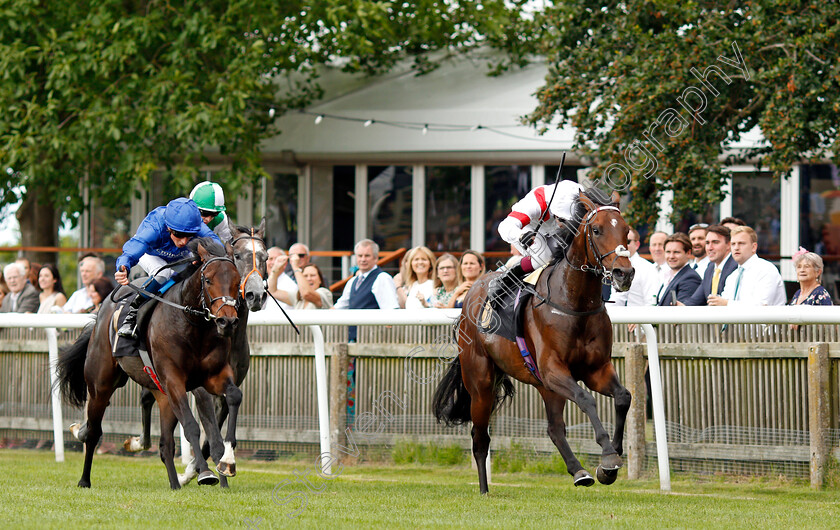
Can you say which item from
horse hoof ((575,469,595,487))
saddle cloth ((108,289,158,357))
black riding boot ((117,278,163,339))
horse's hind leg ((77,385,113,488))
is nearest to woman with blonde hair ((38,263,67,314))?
horse's hind leg ((77,385,113,488))

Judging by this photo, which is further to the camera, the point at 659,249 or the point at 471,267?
the point at 659,249

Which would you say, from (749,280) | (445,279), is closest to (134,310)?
(445,279)

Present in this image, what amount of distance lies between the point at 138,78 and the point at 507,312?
8588mm

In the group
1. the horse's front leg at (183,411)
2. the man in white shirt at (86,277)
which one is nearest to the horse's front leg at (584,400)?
the horse's front leg at (183,411)

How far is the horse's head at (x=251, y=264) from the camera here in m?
6.43

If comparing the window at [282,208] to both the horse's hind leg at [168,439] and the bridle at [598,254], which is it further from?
the bridle at [598,254]

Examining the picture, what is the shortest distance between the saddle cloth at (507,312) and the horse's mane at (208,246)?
1.62 meters

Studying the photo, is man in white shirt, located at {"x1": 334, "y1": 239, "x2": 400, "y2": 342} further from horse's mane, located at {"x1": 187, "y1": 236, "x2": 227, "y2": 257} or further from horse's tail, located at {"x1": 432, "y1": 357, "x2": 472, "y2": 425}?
horse's mane, located at {"x1": 187, "y1": 236, "x2": 227, "y2": 257}

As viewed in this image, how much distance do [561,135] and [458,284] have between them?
6962mm

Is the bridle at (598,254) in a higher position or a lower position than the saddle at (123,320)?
higher

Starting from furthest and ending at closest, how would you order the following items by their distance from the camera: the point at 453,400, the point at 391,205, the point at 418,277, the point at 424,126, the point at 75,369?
→ 1. the point at 391,205
2. the point at 424,126
3. the point at 418,277
4. the point at 75,369
5. the point at 453,400

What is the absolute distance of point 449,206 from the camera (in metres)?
16.8

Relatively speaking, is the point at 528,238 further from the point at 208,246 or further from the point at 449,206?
the point at 449,206

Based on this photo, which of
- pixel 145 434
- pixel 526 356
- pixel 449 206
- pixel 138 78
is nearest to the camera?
pixel 526 356
